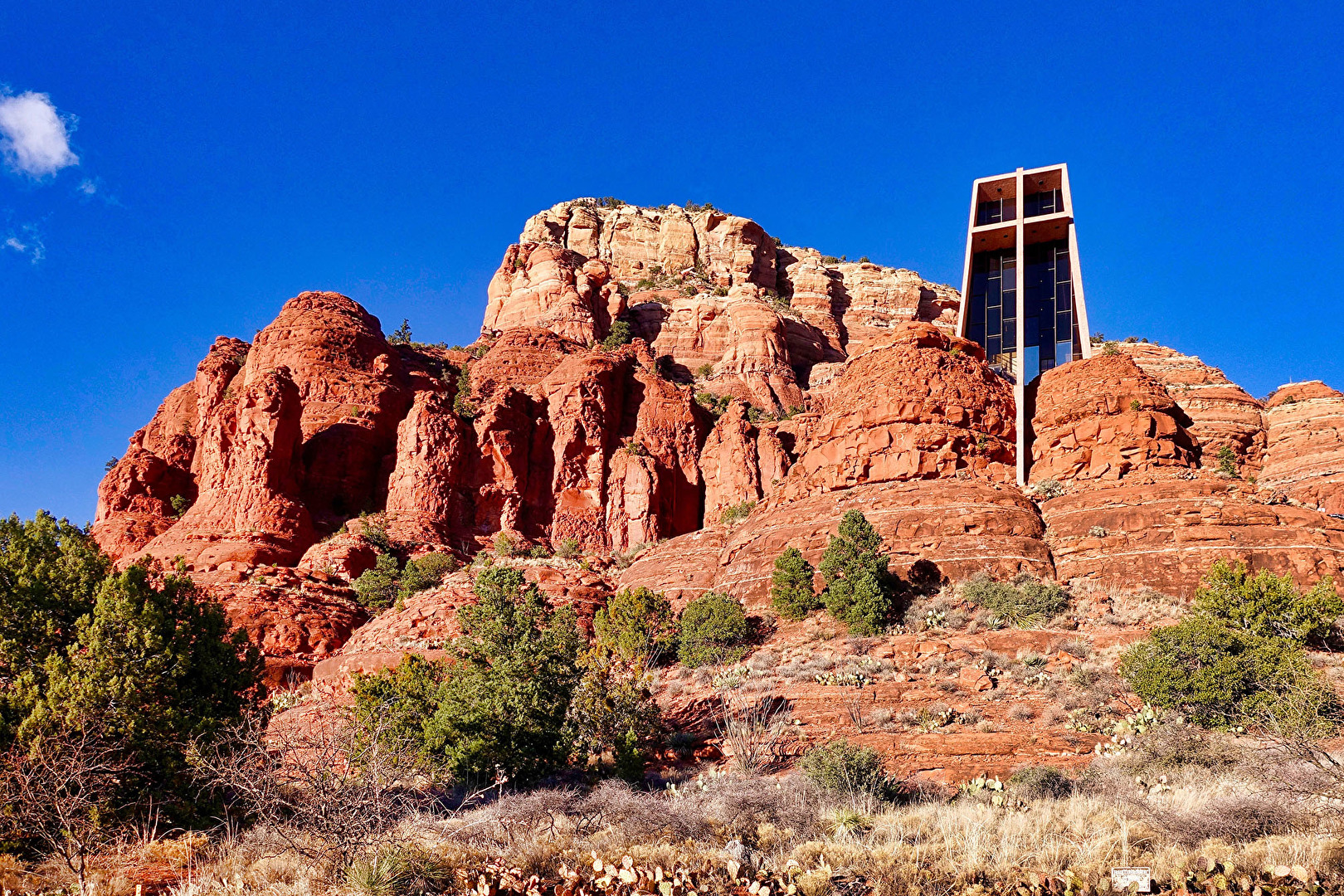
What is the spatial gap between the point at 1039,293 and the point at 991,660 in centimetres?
3054

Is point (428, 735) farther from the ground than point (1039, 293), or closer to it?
closer to it

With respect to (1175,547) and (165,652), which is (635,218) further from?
(165,652)

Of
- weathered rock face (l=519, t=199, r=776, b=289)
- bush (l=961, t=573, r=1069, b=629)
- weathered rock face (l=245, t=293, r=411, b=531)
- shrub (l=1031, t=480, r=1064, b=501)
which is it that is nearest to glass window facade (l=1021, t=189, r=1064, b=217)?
shrub (l=1031, t=480, r=1064, b=501)

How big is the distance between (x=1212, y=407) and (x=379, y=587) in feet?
130

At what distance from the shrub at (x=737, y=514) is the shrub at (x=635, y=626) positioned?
12455 millimetres

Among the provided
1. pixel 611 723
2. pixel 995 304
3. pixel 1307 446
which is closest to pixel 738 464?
pixel 995 304

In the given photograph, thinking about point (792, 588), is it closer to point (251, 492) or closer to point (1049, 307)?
point (1049, 307)

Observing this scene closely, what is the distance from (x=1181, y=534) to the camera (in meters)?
30.0

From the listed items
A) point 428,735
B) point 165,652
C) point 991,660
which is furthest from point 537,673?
point 991,660

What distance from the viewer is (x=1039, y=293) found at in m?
49.1

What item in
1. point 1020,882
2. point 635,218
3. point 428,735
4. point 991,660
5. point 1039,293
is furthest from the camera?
point 635,218

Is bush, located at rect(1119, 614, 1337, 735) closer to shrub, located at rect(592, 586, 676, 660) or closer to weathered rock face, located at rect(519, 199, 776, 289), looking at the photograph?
shrub, located at rect(592, 586, 676, 660)

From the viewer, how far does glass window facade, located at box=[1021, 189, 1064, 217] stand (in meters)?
49.4

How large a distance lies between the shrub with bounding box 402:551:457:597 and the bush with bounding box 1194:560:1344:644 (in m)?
29.7
